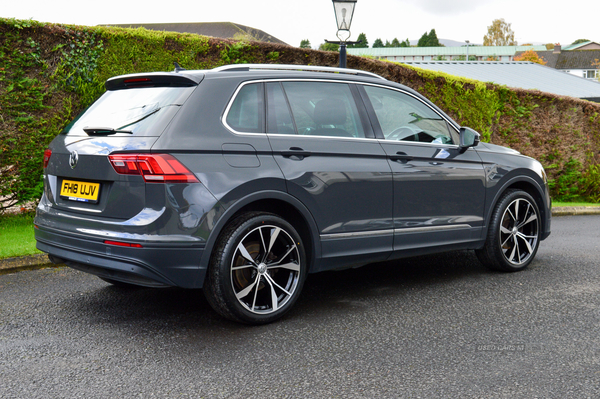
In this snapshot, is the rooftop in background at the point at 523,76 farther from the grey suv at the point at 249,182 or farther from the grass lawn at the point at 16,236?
the grey suv at the point at 249,182

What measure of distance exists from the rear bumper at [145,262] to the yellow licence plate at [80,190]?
27 centimetres

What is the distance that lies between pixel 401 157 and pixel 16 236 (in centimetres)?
490

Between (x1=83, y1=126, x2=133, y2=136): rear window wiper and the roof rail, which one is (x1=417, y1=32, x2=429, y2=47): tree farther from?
(x1=83, y1=126, x2=133, y2=136): rear window wiper

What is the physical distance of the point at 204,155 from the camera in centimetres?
383

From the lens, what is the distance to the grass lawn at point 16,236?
6141 millimetres

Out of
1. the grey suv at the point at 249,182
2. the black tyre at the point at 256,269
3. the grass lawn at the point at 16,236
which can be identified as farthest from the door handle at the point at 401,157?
the grass lawn at the point at 16,236

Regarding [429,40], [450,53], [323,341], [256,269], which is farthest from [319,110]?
[429,40]

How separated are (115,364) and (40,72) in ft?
19.2

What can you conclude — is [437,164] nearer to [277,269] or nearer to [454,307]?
[454,307]

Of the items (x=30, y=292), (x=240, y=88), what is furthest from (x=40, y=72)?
(x=240, y=88)

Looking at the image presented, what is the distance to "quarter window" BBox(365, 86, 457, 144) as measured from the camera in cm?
497

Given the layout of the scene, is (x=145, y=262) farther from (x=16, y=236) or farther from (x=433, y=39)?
(x=433, y=39)

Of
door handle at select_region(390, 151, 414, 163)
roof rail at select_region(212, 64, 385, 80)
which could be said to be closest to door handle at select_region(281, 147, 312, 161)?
roof rail at select_region(212, 64, 385, 80)

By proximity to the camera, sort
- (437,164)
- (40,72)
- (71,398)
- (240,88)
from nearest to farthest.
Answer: (71,398), (240,88), (437,164), (40,72)
